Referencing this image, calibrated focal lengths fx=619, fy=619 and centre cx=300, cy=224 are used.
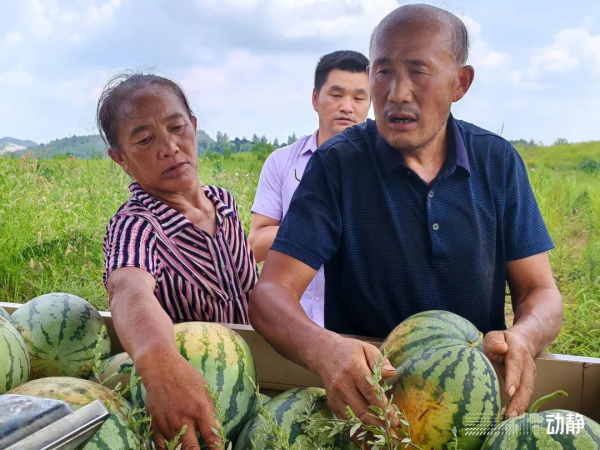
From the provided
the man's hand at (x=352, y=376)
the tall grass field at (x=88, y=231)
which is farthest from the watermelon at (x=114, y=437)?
the tall grass field at (x=88, y=231)

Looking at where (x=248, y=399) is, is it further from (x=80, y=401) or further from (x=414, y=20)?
(x=414, y=20)

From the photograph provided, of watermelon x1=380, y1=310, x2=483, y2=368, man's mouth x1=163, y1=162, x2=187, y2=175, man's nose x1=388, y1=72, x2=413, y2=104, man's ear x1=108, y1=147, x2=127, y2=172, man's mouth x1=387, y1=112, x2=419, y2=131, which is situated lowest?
watermelon x1=380, y1=310, x2=483, y2=368

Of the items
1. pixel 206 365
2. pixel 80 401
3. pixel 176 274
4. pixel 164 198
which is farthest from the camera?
pixel 164 198

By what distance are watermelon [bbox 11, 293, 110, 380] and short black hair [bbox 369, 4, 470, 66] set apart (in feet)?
4.03

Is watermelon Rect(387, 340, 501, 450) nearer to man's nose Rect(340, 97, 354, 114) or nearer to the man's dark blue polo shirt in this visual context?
the man's dark blue polo shirt

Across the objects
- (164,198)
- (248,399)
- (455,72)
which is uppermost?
(455,72)

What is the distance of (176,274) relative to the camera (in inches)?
75.7

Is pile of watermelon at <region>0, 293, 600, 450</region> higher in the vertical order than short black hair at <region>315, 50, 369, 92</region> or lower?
lower

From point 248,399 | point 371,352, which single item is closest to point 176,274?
point 248,399

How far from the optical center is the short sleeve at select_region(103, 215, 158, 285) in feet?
5.73

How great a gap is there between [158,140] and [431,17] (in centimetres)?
95

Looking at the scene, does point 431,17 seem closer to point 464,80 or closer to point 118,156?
point 464,80

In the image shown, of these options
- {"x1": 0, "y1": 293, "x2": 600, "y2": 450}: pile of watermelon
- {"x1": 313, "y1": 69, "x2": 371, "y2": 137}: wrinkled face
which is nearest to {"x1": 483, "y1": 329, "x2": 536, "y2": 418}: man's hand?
{"x1": 0, "y1": 293, "x2": 600, "y2": 450}: pile of watermelon

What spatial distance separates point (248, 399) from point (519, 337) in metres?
0.64
